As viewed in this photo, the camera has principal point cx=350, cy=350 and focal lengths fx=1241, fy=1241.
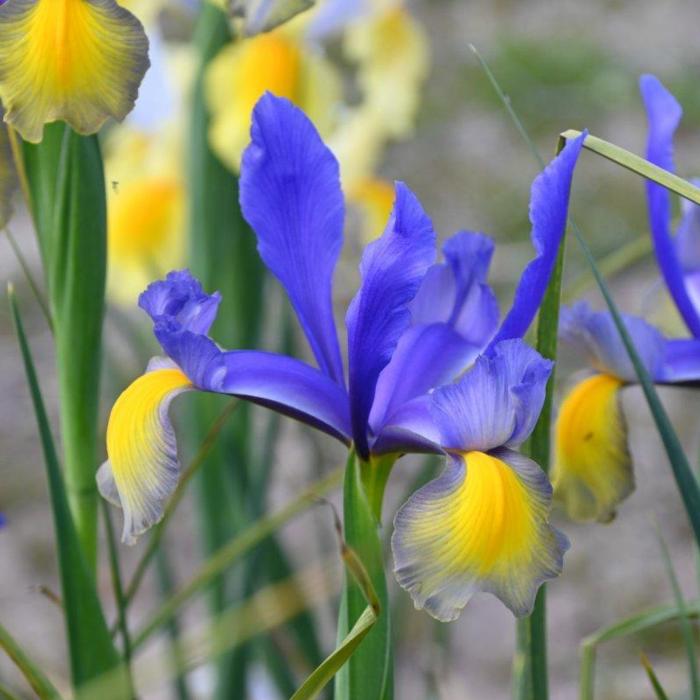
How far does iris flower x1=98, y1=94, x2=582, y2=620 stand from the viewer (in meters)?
0.43

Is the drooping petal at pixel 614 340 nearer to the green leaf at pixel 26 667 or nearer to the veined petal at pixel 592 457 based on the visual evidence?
the veined petal at pixel 592 457

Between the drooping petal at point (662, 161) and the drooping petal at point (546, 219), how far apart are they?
124mm

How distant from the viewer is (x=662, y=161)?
60cm

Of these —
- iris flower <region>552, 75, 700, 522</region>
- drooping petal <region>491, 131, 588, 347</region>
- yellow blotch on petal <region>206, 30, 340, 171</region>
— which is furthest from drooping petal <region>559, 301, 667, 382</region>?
yellow blotch on petal <region>206, 30, 340, 171</region>

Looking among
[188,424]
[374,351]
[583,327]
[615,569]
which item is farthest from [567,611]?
[374,351]

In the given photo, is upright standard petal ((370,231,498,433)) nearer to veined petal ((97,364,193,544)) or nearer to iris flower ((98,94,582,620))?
iris flower ((98,94,582,620))

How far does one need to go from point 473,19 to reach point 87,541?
8.13 ft

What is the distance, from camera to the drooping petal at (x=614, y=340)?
23.5 inches

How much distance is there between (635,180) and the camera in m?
2.47

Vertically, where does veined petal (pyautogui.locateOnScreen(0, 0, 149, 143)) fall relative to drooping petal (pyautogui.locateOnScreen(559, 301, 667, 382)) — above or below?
above

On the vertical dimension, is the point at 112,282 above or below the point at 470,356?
below

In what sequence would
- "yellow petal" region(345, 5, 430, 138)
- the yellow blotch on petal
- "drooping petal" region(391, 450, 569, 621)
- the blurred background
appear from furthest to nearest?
the blurred background < "yellow petal" region(345, 5, 430, 138) < the yellow blotch on petal < "drooping petal" region(391, 450, 569, 621)

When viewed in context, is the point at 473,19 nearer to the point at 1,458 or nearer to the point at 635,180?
the point at 635,180

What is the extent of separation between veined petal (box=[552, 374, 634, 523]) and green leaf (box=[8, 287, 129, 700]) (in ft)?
0.74
